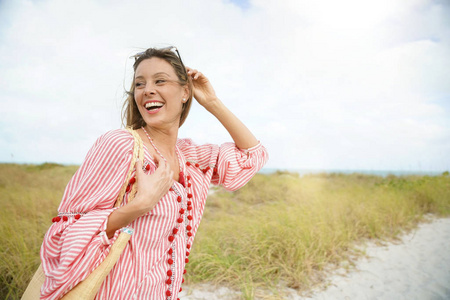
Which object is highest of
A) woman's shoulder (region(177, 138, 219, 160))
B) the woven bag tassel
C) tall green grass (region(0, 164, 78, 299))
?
woman's shoulder (region(177, 138, 219, 160))

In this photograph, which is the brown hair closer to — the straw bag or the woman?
the woman

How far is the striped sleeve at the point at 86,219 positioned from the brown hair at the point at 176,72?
437mm

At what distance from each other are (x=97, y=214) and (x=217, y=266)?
274 centimetres

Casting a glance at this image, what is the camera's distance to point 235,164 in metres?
1.83

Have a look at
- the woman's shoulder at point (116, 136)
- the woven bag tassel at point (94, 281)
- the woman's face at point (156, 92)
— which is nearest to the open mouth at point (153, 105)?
the woman's face at point (156, 92)

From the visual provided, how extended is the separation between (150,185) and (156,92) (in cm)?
57

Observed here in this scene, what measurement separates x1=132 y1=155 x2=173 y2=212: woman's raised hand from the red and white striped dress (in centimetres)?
9

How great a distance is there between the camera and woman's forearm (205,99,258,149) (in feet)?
6.01

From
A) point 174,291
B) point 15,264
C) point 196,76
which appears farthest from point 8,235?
point 196,76

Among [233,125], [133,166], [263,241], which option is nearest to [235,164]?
[233,125]

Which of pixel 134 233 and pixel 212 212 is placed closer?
pixel 134 233

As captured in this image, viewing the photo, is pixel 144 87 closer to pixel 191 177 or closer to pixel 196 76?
pixel 196 76

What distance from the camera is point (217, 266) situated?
11.5 ft

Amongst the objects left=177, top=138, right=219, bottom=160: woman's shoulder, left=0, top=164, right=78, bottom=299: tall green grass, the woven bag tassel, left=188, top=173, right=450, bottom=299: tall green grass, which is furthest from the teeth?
left=0, top=164, right=78, bottom=299: tall green grass
